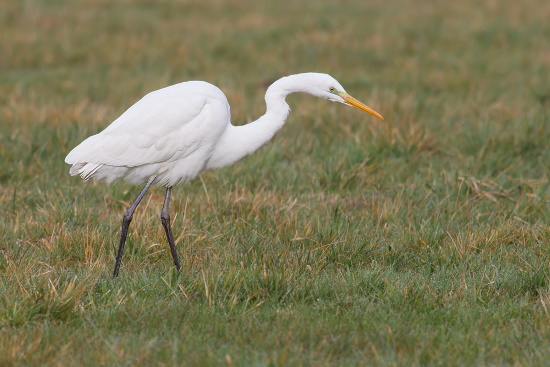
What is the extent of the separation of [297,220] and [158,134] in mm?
1187

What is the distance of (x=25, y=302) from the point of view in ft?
13.3

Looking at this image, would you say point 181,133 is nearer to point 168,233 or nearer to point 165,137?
point 165,137

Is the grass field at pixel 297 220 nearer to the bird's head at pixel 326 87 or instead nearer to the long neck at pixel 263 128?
the long neck at pixel 263 128

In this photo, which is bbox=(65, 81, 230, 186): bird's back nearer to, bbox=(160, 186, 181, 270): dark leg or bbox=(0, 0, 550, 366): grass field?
bbox=(160, 186, 181, 270): dark leg

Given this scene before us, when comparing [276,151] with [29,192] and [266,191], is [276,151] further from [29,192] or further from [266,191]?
[29,192]

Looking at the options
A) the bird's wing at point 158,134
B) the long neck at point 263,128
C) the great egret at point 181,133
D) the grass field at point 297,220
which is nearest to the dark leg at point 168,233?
the great egret at point 181,133

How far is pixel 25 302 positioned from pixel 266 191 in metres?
2.62

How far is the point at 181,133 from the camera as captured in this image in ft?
16.2

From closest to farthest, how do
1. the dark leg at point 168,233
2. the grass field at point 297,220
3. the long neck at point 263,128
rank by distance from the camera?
the grass field at point 297,220
the dark leg at point 168,233
the long neck at point 263,128

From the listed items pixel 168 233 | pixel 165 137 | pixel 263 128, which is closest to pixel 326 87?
pixel 263 128

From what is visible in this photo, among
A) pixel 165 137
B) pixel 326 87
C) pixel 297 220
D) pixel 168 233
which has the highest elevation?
pixel 326 87

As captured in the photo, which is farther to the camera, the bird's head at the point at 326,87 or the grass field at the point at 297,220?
the bird's head at the point at 326,87

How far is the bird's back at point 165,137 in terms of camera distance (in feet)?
16.1

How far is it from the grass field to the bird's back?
48cm
